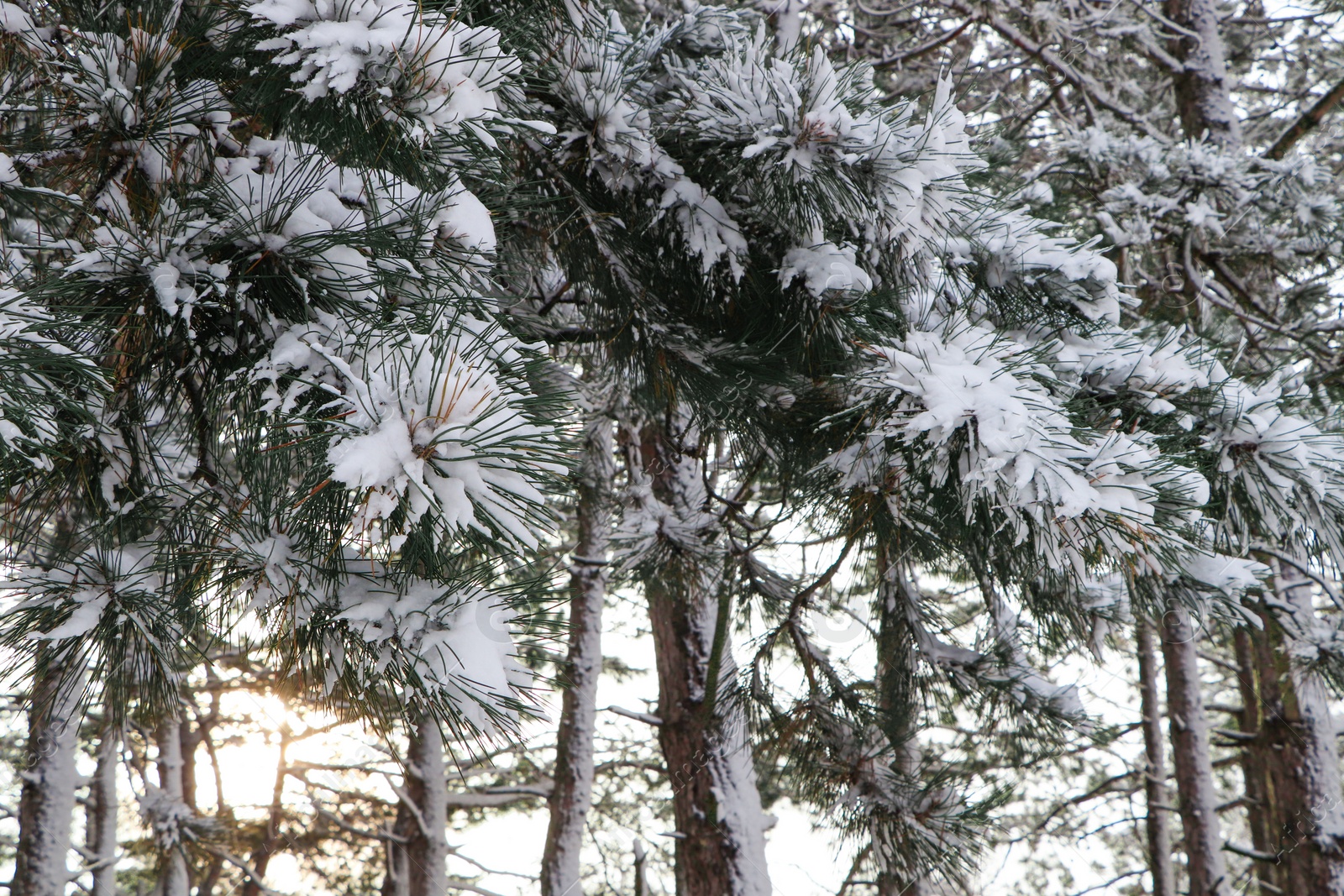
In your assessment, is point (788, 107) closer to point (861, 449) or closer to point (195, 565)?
point (861, 449)

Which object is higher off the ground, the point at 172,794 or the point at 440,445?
the point at 440,445

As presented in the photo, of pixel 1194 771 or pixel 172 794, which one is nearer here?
pixel 1194 771

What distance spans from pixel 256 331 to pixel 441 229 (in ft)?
1.10

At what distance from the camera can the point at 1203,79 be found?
14.8ft

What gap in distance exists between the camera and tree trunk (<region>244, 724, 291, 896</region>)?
6766 millimetres

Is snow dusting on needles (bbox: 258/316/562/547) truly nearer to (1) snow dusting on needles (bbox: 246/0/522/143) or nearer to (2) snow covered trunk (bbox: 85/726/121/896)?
(1) snow dusting on needles (bbox: 246/0/522/143)

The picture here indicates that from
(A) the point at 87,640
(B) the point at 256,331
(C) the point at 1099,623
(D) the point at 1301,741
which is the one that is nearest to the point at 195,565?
(A) the point at 87,640

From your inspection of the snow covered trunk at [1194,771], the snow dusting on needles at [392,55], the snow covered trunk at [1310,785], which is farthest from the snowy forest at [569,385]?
the snow covered trunk at [1194,771]

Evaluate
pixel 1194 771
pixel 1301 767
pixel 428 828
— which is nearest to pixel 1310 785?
pixel 1301 767

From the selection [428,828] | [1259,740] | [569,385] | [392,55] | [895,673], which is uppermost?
[569,385]

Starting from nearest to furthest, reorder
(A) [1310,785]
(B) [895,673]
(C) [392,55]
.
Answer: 1. (C) [392,55]
2. (B) [895,673]
3. (A) [1310,785]

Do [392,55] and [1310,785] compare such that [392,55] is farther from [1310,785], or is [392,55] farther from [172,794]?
[172,794]

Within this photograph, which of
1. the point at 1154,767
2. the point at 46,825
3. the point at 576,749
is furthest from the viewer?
the point at 1154,767

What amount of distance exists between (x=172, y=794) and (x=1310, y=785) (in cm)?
758
